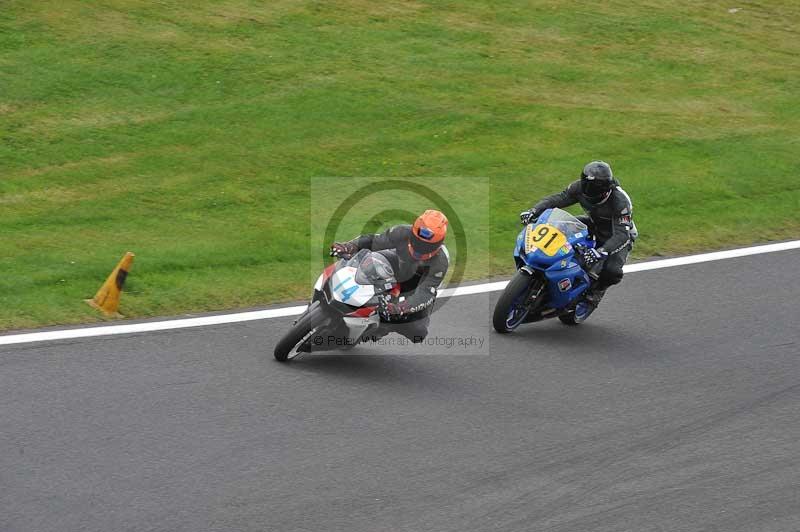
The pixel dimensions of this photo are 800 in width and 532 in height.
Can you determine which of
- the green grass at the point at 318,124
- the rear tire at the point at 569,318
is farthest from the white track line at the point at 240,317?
the rear tire at the point at 569,318

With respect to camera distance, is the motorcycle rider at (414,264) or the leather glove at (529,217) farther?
the leather glove at (529,217)

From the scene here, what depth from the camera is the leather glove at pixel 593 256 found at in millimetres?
10320

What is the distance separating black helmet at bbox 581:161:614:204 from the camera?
34.7 ft

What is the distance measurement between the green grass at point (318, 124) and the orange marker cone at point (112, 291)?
18 centimetres

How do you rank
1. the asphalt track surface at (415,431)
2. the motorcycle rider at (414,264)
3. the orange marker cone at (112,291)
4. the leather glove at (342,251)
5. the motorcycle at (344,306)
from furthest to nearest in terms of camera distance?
the orange marker cone at (112,291), the leather glove at (342,251), the motorcycle rider at (414,264), the motorcycle at (344,306), the asphalt track surface at (415,431)

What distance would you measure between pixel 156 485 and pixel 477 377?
335 cm

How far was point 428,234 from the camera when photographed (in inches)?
362

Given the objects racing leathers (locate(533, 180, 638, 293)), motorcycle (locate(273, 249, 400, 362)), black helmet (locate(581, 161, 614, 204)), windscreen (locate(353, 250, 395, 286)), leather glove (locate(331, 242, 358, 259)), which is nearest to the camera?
motorcycle (locate(273, 249, 400, 362))

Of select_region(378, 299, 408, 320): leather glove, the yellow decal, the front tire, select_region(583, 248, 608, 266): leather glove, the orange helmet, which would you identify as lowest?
the front tire

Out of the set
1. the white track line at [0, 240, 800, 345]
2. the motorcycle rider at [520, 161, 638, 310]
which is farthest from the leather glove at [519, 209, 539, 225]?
the white track line at [0, 240, 800, 345]

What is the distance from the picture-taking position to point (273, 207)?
44.6 ft

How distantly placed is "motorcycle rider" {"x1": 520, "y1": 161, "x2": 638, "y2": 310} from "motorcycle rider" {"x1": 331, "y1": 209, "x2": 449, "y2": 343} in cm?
157

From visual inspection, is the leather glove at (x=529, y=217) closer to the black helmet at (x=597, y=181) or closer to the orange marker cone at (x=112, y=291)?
the black helmet at (x=597, y=181)

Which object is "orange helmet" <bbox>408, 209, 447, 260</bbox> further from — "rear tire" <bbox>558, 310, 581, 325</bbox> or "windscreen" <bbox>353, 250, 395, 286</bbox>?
"rear tire" <bbox>558, 310, 581, 325</bbox>
